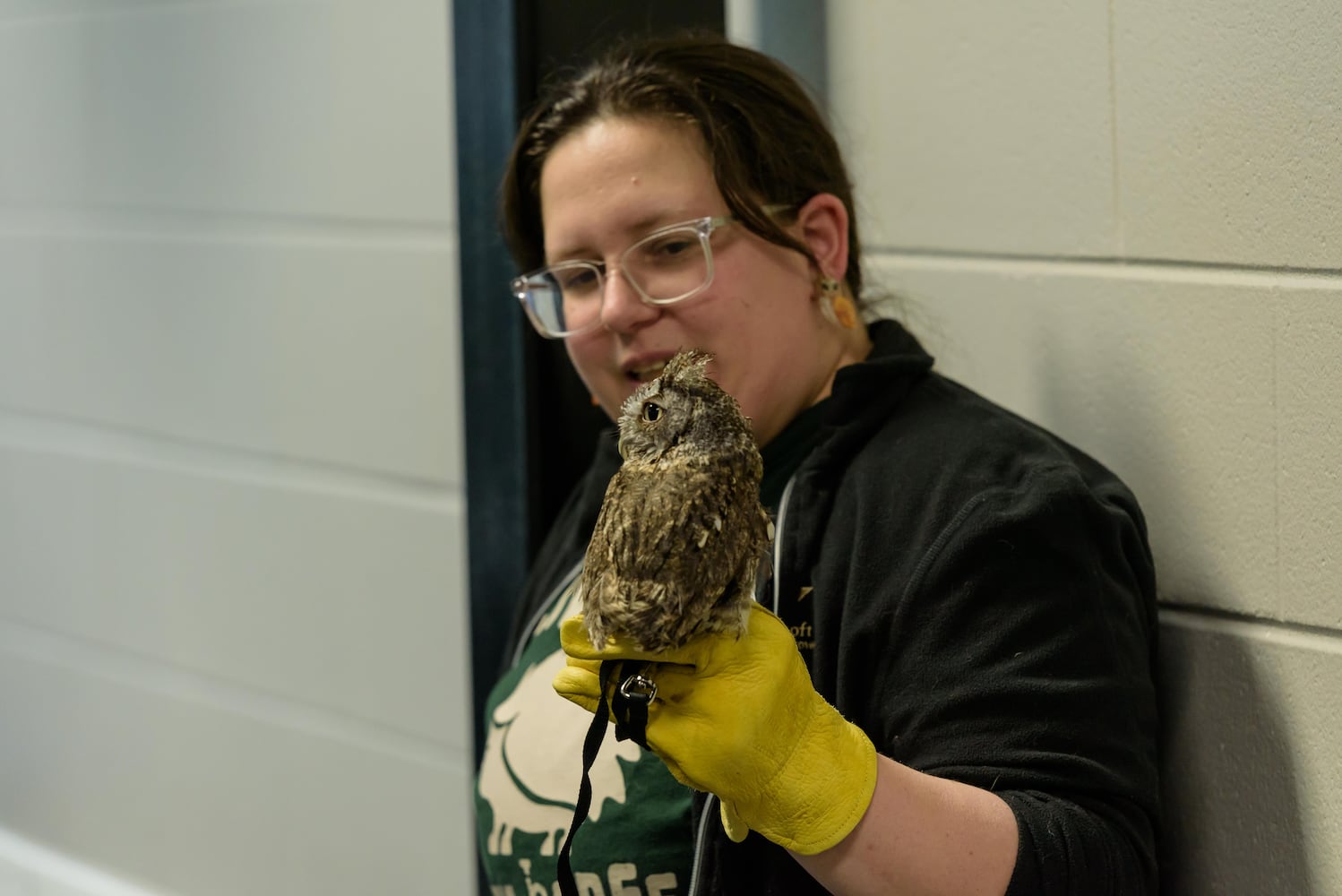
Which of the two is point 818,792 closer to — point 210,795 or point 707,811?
point 707,811

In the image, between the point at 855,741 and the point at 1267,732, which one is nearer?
the point at 855,741

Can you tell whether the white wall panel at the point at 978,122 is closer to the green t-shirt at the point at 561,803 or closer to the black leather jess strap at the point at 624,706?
the green t-shirt at the point at 561,803

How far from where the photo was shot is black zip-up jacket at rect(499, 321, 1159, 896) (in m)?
0.93

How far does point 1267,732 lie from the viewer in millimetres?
1133

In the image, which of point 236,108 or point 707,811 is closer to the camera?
point 707,811

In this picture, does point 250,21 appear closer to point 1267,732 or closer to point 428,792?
point 428,792

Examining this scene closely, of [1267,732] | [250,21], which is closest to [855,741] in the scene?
[1267,732]

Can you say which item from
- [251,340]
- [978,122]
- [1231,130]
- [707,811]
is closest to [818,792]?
[707,811]

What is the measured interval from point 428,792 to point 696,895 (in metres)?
1.27

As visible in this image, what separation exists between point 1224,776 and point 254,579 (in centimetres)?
171

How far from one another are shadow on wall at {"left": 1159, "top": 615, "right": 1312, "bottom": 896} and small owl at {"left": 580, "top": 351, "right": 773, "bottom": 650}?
20.5 inches

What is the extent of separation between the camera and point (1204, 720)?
1.17 meters

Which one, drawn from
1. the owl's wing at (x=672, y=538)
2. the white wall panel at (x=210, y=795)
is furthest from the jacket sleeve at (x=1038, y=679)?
the white wall panel at (x=210, y=795)

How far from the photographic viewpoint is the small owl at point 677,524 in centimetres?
79
